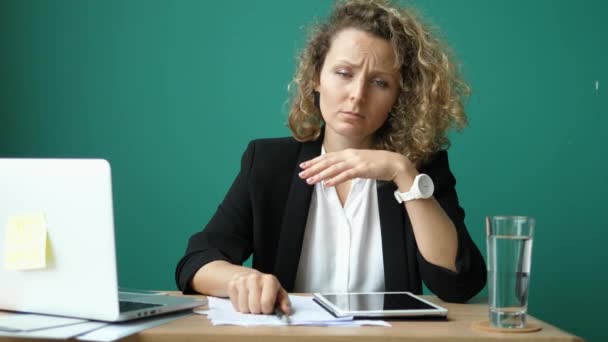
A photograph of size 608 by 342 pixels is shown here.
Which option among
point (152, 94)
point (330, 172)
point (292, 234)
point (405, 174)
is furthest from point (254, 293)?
point (152, 94)

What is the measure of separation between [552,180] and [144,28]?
1492mm

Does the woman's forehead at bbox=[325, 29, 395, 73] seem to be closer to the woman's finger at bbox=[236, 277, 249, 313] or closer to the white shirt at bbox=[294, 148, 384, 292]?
the white shirt at bbox=[294, 148, 384, 292]

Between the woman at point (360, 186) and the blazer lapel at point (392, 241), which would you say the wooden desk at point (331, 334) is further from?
the blazer lapel at point (392, 241)

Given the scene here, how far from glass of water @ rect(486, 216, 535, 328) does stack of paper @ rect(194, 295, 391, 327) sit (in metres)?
0.17

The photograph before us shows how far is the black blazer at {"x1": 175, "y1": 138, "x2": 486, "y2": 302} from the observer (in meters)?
1.68

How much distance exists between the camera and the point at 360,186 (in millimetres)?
1861

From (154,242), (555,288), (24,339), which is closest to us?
(24,339)

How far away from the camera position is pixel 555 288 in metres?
2.33

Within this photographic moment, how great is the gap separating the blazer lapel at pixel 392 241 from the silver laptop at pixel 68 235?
0.73 m

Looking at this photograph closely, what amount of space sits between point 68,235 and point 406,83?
1174mm

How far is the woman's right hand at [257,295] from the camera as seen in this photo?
45.0 inches

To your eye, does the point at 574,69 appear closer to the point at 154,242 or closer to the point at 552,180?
the point at 552,180

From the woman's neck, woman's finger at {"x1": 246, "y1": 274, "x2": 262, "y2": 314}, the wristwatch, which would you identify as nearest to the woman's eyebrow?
the woman's neck

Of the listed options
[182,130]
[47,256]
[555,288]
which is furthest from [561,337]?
[182,130]
